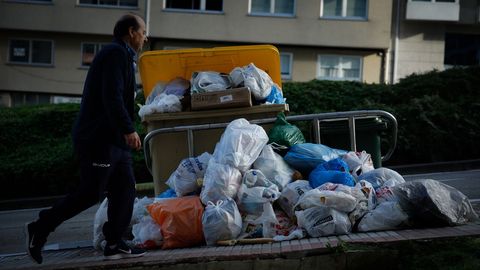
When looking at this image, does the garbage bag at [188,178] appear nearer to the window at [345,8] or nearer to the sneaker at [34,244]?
the sneaker at [34,244]

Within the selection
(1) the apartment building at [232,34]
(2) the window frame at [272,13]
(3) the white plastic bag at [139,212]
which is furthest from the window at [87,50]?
(3) the white plastic bag at [139,212]

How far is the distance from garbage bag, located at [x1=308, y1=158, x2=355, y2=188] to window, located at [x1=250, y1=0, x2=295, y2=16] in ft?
71.3

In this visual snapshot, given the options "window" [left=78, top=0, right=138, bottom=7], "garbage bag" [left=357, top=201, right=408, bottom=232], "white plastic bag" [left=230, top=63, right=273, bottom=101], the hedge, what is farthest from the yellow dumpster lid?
"window" [left=78, top=0, right=138, bottom=7]

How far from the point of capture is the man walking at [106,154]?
15.7 feet

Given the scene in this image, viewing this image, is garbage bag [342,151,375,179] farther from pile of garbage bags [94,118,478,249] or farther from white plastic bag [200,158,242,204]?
white plastic bag [200,158,242,204]

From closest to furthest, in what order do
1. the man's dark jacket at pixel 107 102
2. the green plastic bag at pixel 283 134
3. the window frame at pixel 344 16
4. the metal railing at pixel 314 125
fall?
1. the man's dark jacket at pixel 107 102
2. the green plastic bag at pixel 283 134
3. the metal railing at pixel 314 125
4. the window frame at pixel 344 16

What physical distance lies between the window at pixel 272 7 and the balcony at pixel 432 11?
4946mm

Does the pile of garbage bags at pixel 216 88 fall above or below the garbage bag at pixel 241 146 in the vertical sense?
above

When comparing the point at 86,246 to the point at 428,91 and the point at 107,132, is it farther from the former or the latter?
the point at 428,91

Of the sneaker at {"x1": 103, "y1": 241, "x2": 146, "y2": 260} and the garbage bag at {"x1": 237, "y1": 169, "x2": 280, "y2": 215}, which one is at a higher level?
the garbage bag at {"x1": 237, "y1": 169, "x2": 280, "y2": 215}

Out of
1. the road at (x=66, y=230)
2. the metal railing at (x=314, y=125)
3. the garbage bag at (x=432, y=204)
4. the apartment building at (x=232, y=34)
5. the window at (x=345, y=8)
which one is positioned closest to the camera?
Answer: the garbage bag at (x=432, y=204)

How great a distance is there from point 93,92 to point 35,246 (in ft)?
3.98

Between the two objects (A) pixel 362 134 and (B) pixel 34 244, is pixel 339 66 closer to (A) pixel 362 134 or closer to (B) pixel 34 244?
(A) pixel 362 134

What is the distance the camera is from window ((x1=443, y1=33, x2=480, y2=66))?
29891mm
